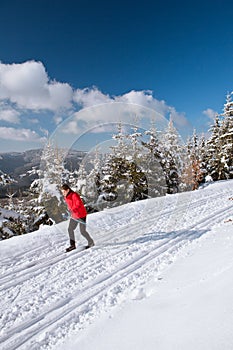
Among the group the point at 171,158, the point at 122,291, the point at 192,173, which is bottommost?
the point at 122,291

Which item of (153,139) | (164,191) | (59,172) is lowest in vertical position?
(164,191)

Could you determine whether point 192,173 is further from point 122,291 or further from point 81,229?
point 122,291

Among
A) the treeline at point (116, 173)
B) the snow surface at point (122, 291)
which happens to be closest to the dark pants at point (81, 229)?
the snow surface at point (122, 291)

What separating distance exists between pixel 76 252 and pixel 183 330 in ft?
14.9

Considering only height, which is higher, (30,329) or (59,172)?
(59,172)

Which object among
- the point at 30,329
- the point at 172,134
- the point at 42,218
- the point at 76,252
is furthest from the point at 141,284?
the point at 172,134

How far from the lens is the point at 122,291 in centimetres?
466

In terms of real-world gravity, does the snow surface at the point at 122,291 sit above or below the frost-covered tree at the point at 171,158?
below

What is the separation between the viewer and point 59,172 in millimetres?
20891

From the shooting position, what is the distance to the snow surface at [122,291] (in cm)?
313

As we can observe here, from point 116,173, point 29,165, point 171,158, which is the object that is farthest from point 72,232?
point 29,165

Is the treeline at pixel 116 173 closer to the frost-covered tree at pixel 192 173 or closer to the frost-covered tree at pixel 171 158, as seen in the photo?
the frost-covered tree at pixel 171 158

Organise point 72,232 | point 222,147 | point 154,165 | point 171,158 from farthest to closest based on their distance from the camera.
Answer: point 222,147 < point 171,158 < point 154,165 < point 72,232

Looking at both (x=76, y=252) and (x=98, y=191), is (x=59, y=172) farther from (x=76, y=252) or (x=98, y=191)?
(x=76, y=252)
